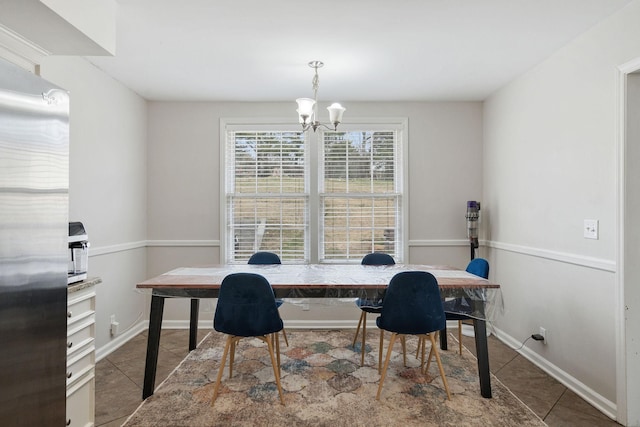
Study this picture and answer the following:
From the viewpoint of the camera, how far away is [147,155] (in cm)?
439

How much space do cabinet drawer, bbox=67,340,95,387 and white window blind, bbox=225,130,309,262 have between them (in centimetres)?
224

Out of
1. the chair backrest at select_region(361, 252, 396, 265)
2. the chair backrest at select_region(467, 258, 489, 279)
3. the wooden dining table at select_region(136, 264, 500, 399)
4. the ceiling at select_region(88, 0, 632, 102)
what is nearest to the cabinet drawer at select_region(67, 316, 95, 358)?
the wooden dining table at select_region(136, 264, 500, 399)

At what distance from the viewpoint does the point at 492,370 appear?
3189 mm

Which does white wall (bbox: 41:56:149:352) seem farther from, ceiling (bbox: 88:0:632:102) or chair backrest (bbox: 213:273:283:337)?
chair backrest (bbox: 213:273:283:337)

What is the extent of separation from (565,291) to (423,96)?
2.41 meters

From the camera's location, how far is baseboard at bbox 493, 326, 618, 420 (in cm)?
251

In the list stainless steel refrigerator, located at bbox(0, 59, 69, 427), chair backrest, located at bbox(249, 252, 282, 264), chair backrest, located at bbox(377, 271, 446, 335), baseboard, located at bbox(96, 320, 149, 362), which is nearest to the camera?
stainless steel refrigerator, located at bbox(0, 59, 69, 427)

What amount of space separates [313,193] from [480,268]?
2.03 meters

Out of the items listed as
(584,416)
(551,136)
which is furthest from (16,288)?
(551,136)

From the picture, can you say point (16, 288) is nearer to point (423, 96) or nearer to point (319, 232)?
point (319, 232)

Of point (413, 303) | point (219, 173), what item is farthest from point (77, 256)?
point (219, 173)

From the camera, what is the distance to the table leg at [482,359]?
2641 millimetres

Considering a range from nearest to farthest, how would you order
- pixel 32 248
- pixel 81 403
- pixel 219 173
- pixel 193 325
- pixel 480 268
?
1. pixel 32 248
2. pixel 81 403
3. pixel 480 268
4. pixel 193 325
5. pixel 219 173

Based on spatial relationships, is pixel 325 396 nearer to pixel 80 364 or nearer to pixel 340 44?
pixel 80 364
